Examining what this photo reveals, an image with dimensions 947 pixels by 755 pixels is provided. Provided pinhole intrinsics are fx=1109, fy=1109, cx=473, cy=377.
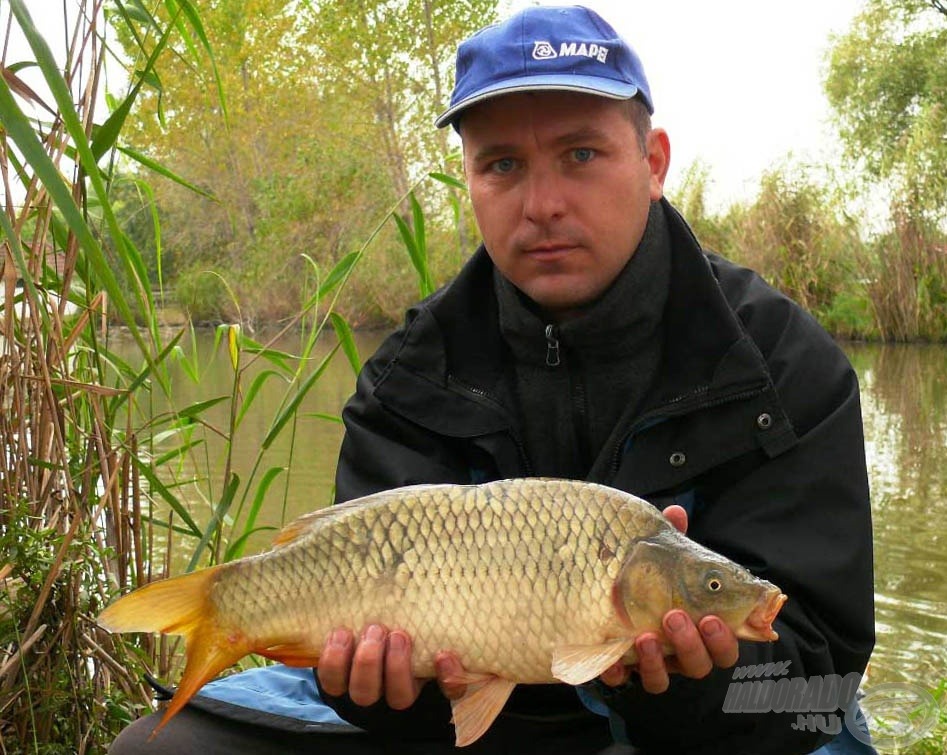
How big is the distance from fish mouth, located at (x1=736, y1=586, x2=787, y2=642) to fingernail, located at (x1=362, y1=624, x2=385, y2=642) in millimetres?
345

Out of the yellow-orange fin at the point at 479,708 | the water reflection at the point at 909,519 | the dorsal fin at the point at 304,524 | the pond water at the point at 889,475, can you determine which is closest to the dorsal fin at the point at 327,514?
the dorsal fin at the point at 304,524

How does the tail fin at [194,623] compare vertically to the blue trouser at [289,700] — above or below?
above

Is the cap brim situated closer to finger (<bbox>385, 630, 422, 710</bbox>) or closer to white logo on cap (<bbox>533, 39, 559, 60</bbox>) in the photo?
white logo on cap (<bbox>533, 39, 559, 60</bbox>)

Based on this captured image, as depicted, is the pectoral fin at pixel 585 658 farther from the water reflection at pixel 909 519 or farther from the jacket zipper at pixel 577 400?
the water reflection at pixel 909 519

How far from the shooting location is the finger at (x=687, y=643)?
103cm

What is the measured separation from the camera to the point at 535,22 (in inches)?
56.2

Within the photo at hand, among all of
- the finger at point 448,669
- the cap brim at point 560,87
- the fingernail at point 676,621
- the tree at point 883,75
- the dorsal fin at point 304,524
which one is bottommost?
the finger at point 448,669

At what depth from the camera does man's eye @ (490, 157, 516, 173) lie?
4.65 ft

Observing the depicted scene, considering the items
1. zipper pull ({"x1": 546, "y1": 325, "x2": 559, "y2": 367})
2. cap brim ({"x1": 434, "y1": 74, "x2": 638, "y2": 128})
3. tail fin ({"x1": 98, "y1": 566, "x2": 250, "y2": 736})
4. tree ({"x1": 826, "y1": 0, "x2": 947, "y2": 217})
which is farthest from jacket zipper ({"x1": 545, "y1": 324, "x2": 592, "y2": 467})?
tree ({"x1": 826, "y1": 0, "x2": 947, "y2": 217})

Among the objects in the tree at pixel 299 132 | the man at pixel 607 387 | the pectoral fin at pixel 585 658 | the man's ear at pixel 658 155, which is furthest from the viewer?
the tree at pixel 299 132

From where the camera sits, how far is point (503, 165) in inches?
55.9

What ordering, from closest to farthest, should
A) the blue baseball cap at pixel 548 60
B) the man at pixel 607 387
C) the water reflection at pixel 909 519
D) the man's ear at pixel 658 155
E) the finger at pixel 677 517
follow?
the finger at pixel 677 517 < the man at pixel 607 387 < the blue baseball cap at pixel 548 60 < the man's ear at pixel 658 155 < the water reflection at pixel 909 519

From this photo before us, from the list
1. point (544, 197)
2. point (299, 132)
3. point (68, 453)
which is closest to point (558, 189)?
point (544, 197)

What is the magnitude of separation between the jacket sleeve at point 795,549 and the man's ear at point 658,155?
26 centimetres
